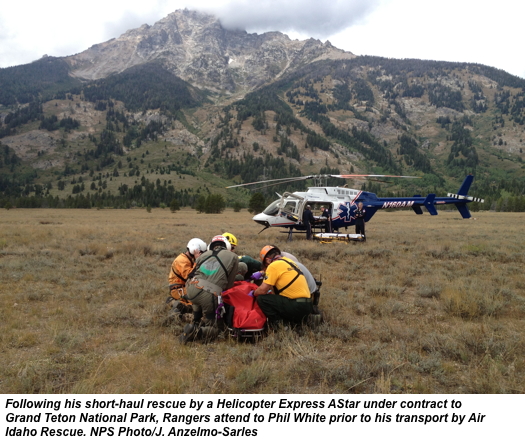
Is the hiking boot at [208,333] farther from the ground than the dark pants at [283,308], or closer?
closer

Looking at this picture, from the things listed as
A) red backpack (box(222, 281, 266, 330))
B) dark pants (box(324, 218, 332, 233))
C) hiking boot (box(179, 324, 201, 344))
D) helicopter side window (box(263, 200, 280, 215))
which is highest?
helicopter side window (box(263, 200, 280, 215))

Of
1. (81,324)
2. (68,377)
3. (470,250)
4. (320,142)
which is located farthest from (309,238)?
(320,142)

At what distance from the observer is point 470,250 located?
13477mm

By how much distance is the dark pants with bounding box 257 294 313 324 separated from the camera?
5234 mm

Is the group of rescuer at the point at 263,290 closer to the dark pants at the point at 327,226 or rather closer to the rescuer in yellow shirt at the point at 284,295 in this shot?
the rescuer in yellow shirt at the point at 284,295

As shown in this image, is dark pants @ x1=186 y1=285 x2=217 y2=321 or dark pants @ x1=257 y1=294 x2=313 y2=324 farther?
dark pants @ x1=186 y1=285 x2=217 y2=321

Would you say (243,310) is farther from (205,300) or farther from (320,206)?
(320,206)

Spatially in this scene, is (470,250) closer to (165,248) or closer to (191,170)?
(165,248)

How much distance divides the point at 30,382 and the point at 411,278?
9.26 m

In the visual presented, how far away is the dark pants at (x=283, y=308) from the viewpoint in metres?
5.23

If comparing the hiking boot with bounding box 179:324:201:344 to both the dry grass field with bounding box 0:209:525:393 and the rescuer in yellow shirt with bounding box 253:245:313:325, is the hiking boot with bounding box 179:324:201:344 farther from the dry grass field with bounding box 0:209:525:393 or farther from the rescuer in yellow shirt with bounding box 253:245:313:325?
the rescuer in yellow shirt with bounding box 253:245:313:325

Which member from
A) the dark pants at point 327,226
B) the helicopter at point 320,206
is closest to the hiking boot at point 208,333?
the helicopter at point 320,206

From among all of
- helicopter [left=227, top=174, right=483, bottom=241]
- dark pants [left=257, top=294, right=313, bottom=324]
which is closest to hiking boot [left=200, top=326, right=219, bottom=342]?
dark pants [left=257, top=294, right=313, bottom=324]

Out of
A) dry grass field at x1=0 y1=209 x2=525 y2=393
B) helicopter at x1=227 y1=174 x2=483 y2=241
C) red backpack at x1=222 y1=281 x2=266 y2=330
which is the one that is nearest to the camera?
dry grass field at x1=0 y1=209 x2=525 y2=393
